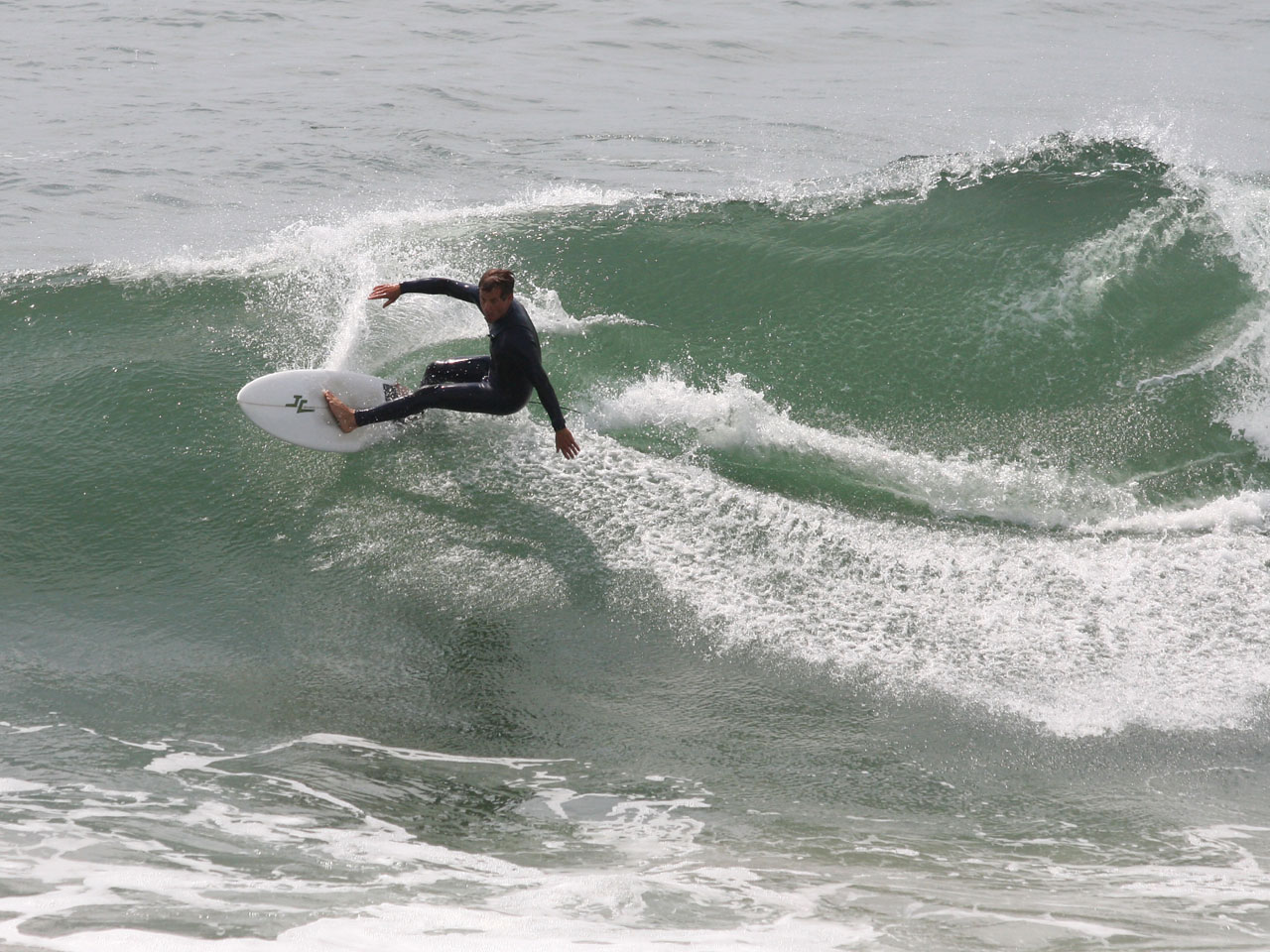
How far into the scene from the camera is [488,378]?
6.99m

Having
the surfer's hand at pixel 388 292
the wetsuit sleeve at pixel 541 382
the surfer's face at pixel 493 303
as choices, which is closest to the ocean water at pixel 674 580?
the wetsuit sleeve at pixel 541 382

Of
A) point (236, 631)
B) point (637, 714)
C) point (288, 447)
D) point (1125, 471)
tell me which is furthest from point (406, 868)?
point (1125, 471)

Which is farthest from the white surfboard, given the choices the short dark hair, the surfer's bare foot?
the short dark hair

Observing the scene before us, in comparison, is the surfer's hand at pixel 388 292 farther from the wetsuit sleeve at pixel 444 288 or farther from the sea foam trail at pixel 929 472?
the sea foam trail at pixel 929 472

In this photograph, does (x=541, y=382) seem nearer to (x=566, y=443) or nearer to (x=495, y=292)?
(x=566, y=443)

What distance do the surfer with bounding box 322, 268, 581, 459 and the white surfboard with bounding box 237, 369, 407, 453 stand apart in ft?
0.30

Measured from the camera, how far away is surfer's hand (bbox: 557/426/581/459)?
646cm

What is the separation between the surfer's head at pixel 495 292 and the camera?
6309mm

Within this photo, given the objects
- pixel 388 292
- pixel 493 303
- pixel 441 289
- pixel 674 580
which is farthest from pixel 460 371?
pixel 674 580

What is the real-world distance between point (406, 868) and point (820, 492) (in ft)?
12.8

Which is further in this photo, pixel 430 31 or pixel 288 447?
pixel 430 31

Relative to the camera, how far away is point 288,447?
24.2 ft

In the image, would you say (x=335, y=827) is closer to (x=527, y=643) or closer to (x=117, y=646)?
(x=527, y=643)

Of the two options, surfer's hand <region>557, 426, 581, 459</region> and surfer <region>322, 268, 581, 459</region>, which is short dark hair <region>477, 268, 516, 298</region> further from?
surfer's hand <region>557, 426, 581, 459</region>
